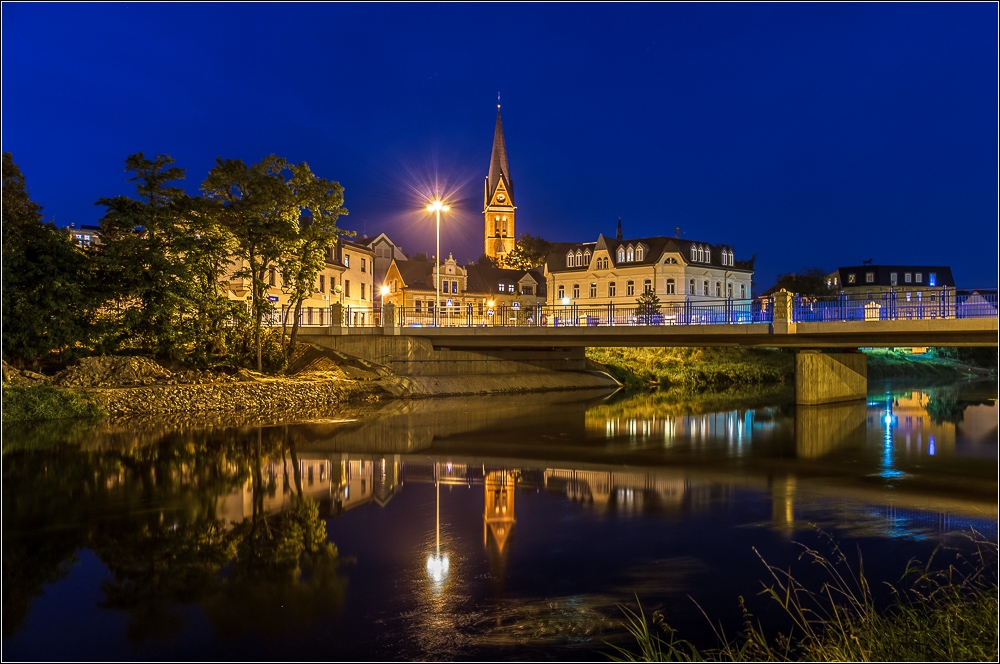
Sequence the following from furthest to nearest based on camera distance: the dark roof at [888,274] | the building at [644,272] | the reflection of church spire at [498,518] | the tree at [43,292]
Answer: the dark roof at [888,274] < the building at [644,272] < the tree at [43,292] < the reflection of church spire at [498,518]

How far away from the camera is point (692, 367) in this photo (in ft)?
205

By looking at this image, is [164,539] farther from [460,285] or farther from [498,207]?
[498,207]

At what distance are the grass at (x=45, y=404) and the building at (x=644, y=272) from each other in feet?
198

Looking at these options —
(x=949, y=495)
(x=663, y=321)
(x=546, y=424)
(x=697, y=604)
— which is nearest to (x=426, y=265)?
(x=663, y=321)

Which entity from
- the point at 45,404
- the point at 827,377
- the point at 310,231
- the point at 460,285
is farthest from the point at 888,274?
the point at 45,404

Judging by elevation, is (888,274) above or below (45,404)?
above

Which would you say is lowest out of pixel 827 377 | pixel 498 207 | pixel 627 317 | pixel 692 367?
pixel 827 377

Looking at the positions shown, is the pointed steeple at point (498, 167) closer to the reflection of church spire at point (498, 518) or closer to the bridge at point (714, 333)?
the bridge at point (714, 333)

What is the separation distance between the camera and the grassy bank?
6153 centimetres

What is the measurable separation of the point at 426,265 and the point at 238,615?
9419 centimetres

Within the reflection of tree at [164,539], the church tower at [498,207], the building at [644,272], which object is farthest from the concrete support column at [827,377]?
the church tower at [498,207]

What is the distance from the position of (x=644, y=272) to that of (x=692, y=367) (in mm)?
26748

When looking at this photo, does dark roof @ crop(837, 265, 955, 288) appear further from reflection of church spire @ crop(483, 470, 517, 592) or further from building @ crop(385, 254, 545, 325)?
reflection of church spire @ crop(483, 470, 517, 592)

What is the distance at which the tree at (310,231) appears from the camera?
43.4 metres
